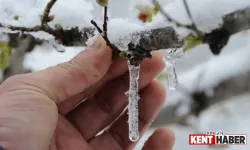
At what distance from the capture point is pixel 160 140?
2.28ft

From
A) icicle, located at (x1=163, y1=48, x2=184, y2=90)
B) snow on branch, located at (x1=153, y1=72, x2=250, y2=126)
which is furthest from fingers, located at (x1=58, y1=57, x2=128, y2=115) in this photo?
snow on branch, located at (x1=153, y1=72, x2=250, y2=126)

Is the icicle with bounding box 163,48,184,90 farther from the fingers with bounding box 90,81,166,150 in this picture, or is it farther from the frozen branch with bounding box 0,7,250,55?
the fingers with bounding box 90,81,166,150

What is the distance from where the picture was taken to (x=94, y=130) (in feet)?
2.32

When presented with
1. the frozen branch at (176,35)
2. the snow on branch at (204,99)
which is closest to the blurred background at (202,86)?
the snow on branch at (204,99)

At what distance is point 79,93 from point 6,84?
0.12 meters

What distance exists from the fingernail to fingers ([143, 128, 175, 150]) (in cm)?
20

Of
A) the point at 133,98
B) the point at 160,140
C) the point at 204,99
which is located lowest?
the point at 204,99

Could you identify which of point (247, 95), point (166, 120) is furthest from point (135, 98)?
point (247, 95)

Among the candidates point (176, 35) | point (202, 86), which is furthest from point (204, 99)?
point (176, 35)

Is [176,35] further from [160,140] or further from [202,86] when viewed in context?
[202,86]

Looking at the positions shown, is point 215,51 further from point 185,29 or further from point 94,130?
point 94,130

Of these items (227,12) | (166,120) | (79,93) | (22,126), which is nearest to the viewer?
(227,12)

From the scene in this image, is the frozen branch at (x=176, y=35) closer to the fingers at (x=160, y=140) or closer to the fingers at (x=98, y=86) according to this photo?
the fingers at (x=98, y=86)

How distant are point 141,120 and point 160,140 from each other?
5 cm
